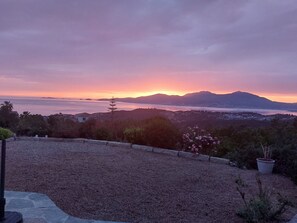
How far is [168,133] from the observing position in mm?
9398

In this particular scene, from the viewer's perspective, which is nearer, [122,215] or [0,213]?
[0,213]

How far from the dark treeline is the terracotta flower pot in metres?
0.30

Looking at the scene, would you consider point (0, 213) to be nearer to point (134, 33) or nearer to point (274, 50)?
point (134, 33)

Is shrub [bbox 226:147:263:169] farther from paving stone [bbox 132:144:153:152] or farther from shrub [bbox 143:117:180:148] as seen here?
paving stone [bbox 132:144:153:152]

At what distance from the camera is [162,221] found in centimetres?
377

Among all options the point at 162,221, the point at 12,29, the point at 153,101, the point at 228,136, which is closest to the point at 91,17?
the point at 12,29

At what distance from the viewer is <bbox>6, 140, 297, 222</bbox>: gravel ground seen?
13.5 ft

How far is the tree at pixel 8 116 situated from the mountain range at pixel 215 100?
1414 centimetres

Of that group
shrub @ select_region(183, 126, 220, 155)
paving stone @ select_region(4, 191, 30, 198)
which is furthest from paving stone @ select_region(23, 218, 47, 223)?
shrub @ select_region(183, 126, 220, 155)

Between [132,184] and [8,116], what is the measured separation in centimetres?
1054

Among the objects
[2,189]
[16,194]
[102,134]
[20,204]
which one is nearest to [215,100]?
[102,134]

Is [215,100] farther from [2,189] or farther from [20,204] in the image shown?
[2,189]

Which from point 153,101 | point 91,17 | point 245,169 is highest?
point 91,17

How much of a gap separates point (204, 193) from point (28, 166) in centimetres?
360
